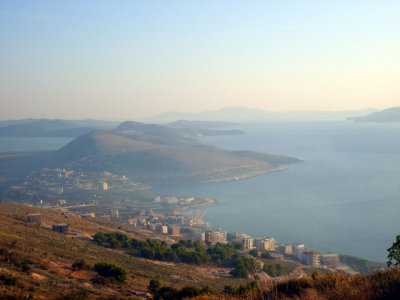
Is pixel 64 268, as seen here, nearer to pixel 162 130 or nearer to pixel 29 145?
pixel 29 145

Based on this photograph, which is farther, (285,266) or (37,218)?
(285,266)

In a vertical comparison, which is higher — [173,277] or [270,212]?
[173,277]

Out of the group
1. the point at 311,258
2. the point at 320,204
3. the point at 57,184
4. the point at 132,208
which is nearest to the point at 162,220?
the point at 132,208

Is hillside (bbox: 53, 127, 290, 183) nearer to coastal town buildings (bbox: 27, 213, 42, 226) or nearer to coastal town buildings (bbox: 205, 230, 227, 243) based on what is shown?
coastal town buildings (bbox: 205, 230, 227, 243)

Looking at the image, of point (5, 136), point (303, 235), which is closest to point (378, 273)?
point (303, 235)

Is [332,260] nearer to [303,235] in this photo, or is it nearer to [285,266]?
[285,266]

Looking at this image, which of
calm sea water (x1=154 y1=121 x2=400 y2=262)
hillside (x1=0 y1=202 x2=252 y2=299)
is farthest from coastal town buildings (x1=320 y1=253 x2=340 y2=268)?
hillside (x1=0 y1=202 x2=252 y2=299)
